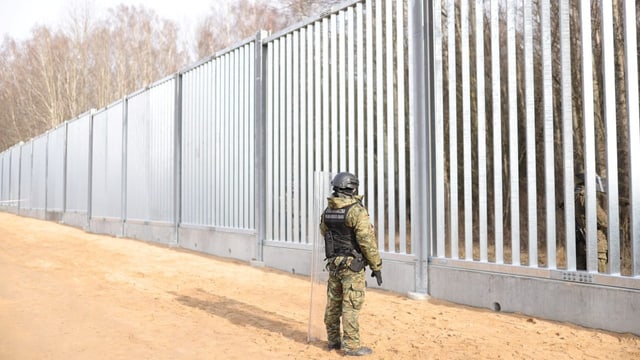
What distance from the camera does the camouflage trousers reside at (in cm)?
561

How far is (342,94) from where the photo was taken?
34.4 ft

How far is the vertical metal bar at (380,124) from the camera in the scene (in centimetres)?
938

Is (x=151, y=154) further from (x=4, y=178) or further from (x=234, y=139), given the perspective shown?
(x=4, y=178)

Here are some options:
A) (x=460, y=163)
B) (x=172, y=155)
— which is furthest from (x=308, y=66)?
(x=172, y=155)

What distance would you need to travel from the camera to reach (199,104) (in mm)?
15914

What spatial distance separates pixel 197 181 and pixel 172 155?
6.13 feet

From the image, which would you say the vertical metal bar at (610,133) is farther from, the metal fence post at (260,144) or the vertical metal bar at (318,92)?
the metal fence post at (260,144)

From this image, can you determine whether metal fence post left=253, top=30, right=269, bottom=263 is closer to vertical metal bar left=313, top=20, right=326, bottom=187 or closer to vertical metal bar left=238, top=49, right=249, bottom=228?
vertical metal bar left=238, top=49, right=249, bottom=228

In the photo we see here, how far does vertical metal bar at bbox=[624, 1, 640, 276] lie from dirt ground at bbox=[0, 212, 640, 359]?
51.3 inches

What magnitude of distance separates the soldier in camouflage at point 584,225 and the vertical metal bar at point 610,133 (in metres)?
0.28

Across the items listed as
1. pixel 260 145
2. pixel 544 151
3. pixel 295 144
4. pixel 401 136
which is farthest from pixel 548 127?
pixel 260 145

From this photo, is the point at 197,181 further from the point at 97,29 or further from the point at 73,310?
the point at 97,29

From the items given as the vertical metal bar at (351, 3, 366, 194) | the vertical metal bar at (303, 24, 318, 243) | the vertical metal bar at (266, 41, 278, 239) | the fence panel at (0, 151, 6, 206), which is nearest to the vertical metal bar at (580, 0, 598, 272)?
the vertical metal bar at (351, 3, 366, 194)

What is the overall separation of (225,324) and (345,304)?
7.43ft
